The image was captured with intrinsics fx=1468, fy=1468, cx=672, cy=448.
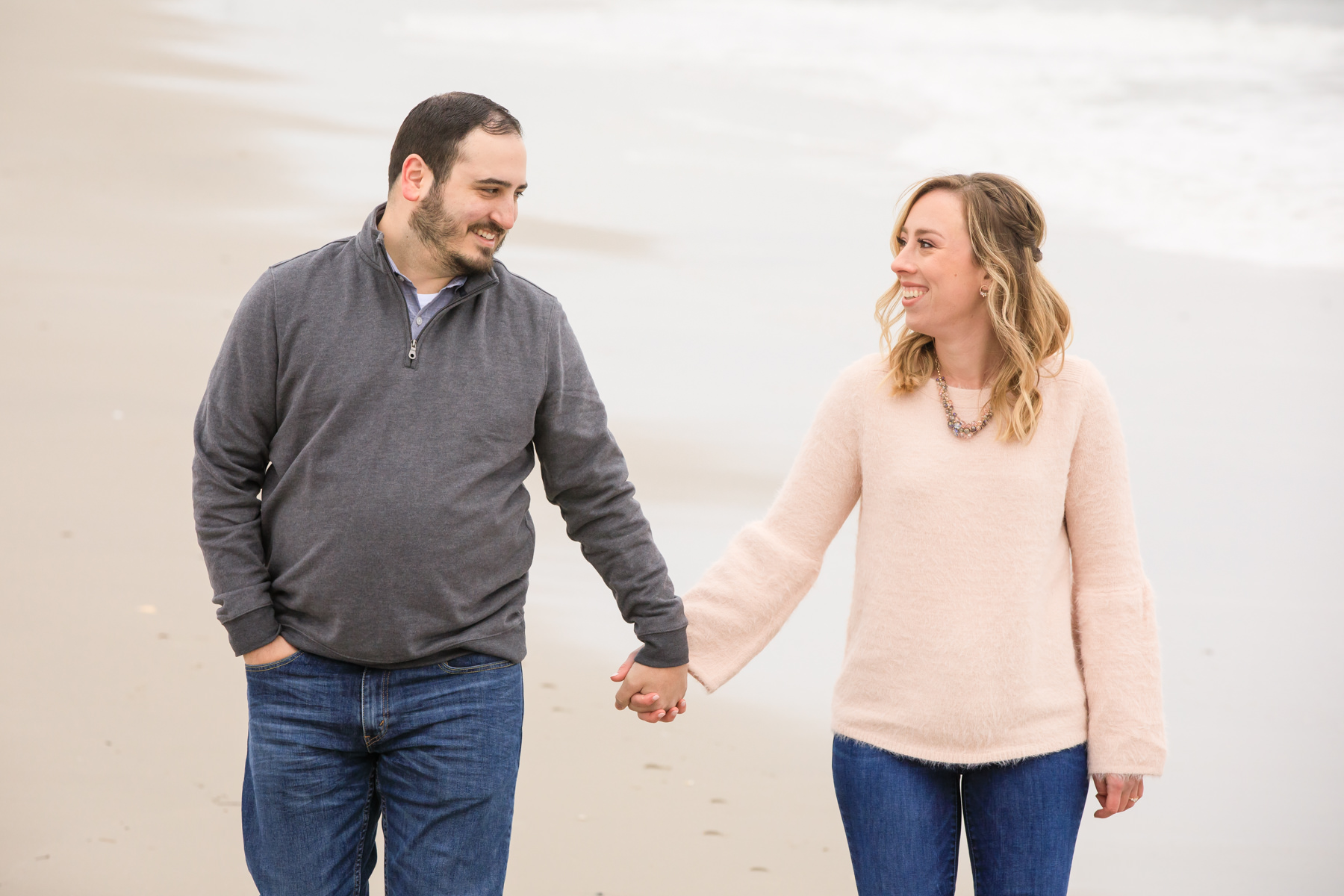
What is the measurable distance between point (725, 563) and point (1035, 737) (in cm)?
75

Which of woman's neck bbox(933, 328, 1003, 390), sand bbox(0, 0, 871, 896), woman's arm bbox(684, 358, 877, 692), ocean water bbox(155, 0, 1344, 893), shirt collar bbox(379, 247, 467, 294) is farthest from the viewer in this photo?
ocean water bbox(155, 0, 1344, 893)

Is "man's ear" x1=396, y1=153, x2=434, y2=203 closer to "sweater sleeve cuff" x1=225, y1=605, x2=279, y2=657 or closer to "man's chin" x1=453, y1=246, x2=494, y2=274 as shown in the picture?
"man's chin" x1=453, y1=246, x2=494, y2=274

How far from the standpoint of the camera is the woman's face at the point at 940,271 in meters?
2.74

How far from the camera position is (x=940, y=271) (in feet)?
8.96

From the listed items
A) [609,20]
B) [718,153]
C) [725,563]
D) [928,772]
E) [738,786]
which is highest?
[609,20]

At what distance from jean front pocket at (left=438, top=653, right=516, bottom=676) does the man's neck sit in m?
0.67

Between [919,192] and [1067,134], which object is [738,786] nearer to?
[919,192]

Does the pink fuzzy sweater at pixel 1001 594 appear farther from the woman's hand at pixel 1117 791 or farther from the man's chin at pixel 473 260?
the man's chin at pixel 473 260

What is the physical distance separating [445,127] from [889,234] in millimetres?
7683

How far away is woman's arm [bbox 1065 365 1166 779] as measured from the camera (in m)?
2.64

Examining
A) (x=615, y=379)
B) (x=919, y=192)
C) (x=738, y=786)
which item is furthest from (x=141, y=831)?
(x=615, y=379)

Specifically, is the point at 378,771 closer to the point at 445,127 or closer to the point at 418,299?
the point at 418,299

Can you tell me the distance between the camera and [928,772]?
8.85ft

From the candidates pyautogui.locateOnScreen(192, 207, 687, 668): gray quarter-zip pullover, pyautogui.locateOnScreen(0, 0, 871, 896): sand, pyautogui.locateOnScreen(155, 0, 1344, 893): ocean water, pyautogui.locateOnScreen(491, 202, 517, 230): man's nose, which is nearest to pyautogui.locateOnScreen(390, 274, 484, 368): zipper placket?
pyautogui.locateOnScreen(192, 207, 687, 668): gray quarter-zip pullover
